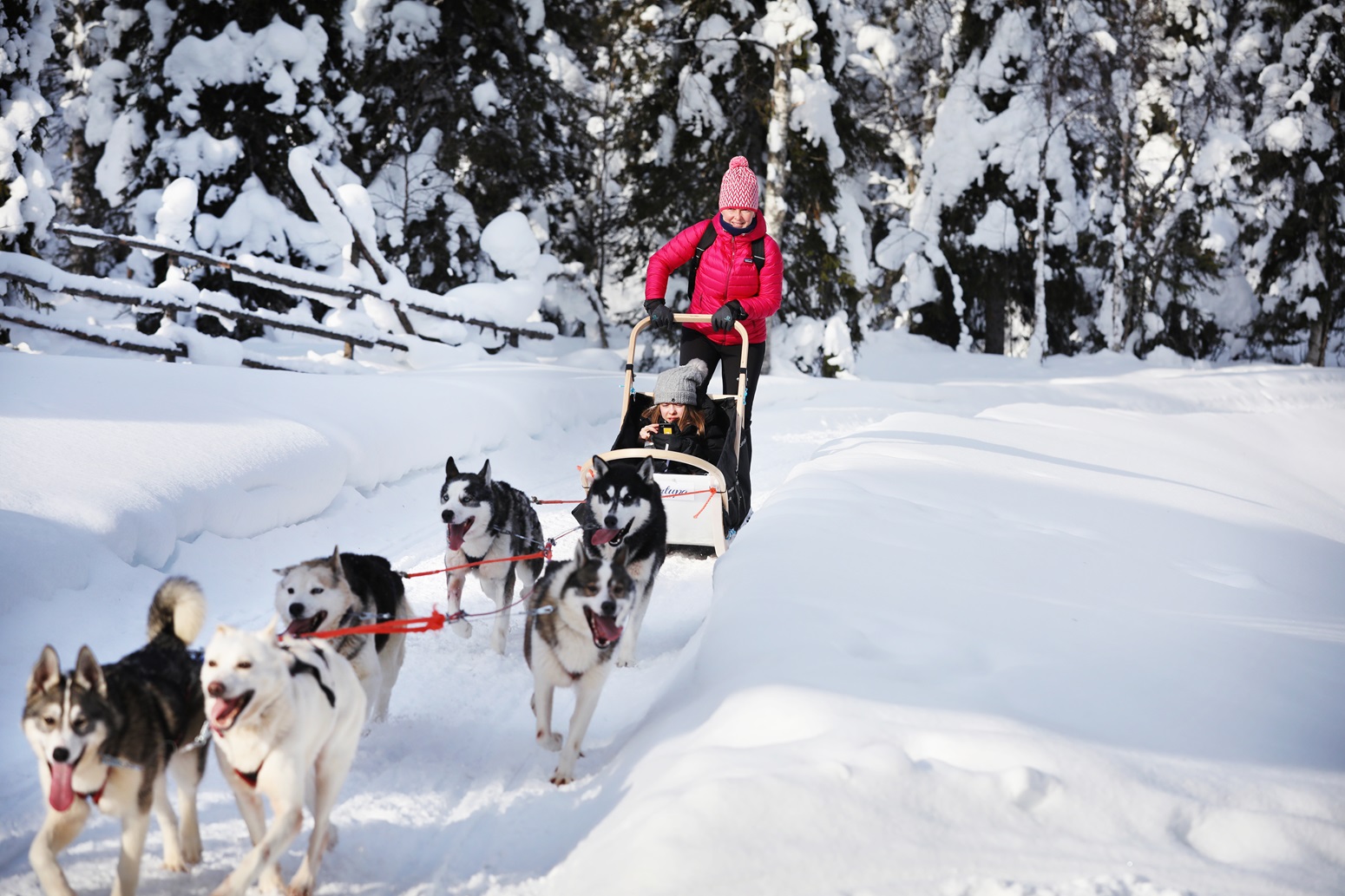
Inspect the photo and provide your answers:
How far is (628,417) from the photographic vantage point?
5.75 meters

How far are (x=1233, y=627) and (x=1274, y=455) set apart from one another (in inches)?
318

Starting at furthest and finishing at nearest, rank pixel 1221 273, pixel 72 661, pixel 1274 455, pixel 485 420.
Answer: pixel 1221 273 → pixel 1274 455 → pixel 485 420 → pixel 72 661

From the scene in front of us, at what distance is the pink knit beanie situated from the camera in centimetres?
605

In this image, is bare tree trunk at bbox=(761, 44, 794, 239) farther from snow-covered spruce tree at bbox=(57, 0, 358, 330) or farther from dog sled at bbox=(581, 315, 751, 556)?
dog sled at bbox=(581, 315, 751, 556)

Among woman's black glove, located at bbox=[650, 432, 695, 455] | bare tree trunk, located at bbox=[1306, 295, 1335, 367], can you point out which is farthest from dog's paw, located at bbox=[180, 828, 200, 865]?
bare tree trunk, located at bbox=[1306, 295, 1335, 367]

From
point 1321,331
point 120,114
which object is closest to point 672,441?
point 120,114

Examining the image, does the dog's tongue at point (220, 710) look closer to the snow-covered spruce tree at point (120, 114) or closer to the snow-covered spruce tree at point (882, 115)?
the snow-covered spruce tree at point (882, 115)

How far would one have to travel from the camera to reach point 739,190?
19.9ft

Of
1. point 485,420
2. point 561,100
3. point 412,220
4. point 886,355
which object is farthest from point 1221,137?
point 485,420

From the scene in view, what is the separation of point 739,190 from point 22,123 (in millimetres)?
8371

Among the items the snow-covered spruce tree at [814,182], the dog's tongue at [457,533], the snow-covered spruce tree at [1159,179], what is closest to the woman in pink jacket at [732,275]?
the dog's tongue at [457,533]

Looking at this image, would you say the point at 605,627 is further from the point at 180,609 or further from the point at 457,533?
the point at 457,533

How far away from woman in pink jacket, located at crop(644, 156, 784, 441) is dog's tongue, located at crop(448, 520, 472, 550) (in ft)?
7.19

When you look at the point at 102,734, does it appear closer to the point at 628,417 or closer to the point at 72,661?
the point at 72,661
